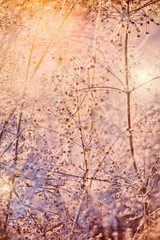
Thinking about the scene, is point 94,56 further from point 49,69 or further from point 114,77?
point 49,69

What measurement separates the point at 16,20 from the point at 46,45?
1.17 feet

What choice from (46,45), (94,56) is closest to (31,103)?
(46,45)

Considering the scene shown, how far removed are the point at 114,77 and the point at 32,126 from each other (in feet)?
2.71

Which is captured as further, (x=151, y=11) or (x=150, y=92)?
(x=150, y=92)

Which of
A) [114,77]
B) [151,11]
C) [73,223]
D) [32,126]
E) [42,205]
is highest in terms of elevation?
[151,11]

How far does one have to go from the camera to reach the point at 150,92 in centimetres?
188

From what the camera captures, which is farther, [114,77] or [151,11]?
[114,77]

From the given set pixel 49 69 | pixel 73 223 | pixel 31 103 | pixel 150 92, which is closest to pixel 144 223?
pixel 73 223

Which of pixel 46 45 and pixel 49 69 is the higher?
pixel 46 45

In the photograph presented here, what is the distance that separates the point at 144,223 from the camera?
173 centimetres

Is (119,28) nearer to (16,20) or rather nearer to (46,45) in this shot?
(46,45)

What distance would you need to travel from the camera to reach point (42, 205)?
182cm

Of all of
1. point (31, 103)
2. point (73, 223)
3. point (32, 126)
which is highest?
point (31, 103)

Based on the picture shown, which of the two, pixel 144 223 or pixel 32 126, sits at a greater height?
pixel 32 126
